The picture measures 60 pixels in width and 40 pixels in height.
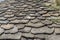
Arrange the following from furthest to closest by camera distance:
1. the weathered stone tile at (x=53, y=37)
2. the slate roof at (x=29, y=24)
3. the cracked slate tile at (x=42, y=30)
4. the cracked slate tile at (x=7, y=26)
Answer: the cracked slate tile at (x=7, y=26), the cracked slate tile at (x=42, y=30), the slate roof at (x=29, y=24), the weathered stone tile at (x=53, y=37)

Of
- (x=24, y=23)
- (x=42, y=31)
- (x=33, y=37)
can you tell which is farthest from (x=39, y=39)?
(x=24, y=23)

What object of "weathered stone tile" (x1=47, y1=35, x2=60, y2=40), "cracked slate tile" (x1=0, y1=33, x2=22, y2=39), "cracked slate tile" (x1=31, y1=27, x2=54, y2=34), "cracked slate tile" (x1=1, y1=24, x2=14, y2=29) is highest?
"cracked slate tile" (x1=1, y1=24, x2=14, y2=29)

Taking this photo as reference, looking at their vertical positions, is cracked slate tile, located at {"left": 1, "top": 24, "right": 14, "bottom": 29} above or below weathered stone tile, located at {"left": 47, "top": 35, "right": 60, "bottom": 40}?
above

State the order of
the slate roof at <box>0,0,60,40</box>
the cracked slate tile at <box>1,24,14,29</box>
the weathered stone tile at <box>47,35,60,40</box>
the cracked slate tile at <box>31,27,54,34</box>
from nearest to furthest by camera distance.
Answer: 1. the weathered stone tile at <box>47,35,60,40</box>
2. the slate roof at <box>0,0,60,40</box>
3. the cracked slate tile at <box>31,27,54,34</box>
4. the cracked slate tile at <box>1,24,14,29</box>

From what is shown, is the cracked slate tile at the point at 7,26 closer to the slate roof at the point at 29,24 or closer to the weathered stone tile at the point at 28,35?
the slate roof at the point at 29,24

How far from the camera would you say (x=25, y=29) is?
2764 mm

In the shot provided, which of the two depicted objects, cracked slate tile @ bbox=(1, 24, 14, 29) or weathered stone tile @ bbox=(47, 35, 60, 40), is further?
cracked slate tile @ bbox=(1, 24, 14, 29)

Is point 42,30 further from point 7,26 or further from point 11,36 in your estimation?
point 7,26

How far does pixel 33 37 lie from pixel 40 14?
4.37 feet

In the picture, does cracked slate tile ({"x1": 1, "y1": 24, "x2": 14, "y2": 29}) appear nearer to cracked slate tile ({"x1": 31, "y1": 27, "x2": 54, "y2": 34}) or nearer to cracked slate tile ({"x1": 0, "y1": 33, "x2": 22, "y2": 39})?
cracked slate tile ({"x1": 0, "y1": 33, "x2": 22, "y2": 39})

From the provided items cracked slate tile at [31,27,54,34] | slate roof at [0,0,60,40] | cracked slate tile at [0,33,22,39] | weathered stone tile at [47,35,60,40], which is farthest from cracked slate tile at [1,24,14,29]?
weathered stone tile at [47,35,60,40]

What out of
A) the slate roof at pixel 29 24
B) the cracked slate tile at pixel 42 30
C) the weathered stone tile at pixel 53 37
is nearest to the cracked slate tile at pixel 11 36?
the slate roof at pixel 29 24

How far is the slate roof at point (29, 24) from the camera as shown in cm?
247

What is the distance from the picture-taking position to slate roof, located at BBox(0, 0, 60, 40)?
8.11ft
